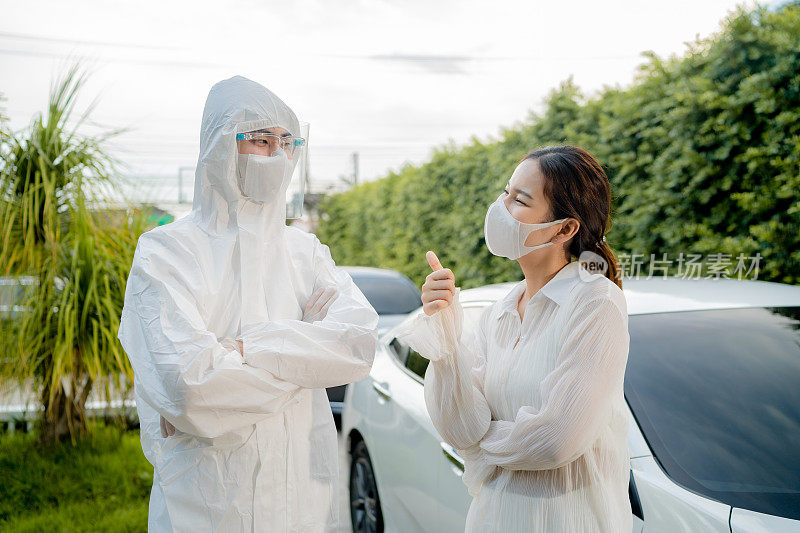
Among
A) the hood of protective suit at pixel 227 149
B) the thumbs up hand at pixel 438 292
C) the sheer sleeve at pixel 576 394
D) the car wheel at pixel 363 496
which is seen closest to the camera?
the sheer sleeve at pixel 576 394

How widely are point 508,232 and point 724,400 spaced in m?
0.99

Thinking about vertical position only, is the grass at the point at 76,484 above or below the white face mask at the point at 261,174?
below

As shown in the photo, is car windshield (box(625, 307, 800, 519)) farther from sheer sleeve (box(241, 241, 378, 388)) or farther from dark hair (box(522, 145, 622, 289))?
sheer sleeve (box(241, 241, 378, 388))

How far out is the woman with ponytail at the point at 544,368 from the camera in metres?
Result: 1.60

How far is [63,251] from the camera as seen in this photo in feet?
15.4

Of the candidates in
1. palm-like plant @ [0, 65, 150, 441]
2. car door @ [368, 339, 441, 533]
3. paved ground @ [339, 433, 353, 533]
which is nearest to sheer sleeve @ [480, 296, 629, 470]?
car door @ [368, 339, 441, 533]

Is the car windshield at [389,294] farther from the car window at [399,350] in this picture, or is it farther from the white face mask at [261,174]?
the white face mask at [261,174]

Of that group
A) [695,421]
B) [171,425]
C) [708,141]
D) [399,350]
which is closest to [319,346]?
[171,425]

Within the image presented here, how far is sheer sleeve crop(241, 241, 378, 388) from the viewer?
186 centimetres

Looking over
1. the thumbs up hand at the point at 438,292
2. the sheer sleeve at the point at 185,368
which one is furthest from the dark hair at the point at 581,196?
the sheer sleeve at the point at 185,368

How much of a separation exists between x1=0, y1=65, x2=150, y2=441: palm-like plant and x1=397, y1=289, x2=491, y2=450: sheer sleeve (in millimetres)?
3305

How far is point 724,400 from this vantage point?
7.08ft

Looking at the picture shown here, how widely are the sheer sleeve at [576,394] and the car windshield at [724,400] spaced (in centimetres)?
50

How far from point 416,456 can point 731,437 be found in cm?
140
